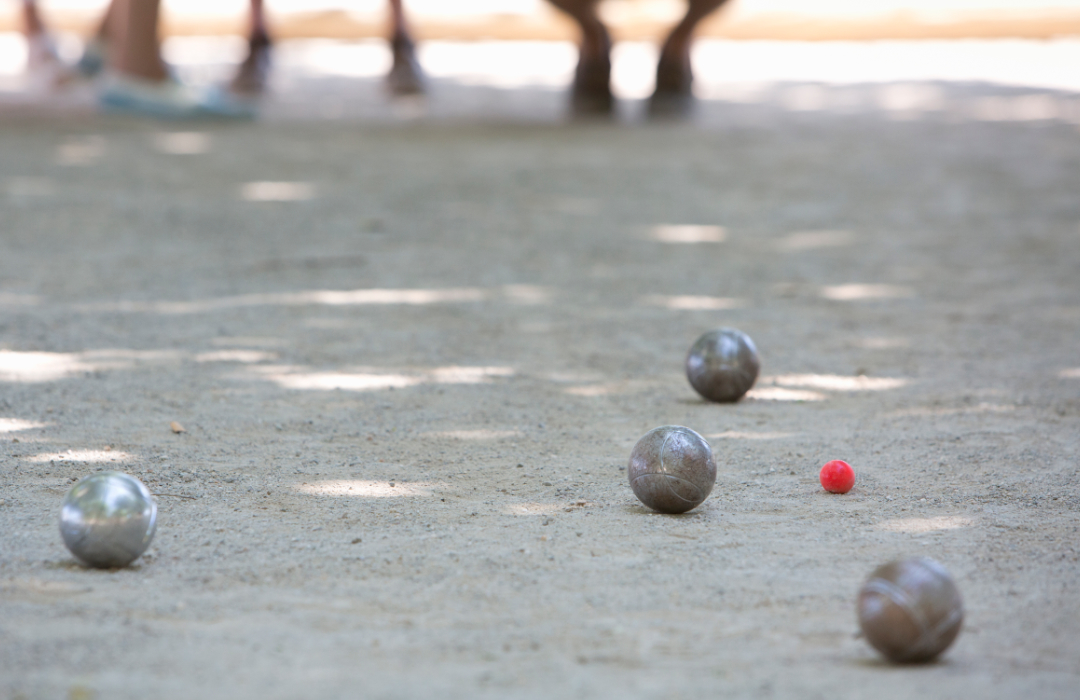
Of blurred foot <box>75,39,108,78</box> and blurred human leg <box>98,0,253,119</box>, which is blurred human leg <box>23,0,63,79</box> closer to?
blurred foot <box>75,39,108,78</box>

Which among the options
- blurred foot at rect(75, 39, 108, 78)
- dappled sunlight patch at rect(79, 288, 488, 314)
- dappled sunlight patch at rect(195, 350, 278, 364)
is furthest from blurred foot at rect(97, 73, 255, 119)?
dappled sunlight patch at rect(195, 350, 278, 364)

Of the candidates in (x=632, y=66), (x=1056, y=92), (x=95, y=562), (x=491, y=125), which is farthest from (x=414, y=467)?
(x=632, y=66)

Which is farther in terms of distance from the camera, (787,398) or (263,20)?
(263,20)

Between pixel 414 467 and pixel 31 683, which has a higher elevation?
pixel 31 683

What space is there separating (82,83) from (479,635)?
1647 cm

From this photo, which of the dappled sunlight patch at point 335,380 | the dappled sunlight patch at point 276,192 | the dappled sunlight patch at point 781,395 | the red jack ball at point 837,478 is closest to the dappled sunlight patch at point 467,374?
the dappled sunlight patch at point 335,380

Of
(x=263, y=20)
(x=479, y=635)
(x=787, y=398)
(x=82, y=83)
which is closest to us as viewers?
(x=479, y=635)

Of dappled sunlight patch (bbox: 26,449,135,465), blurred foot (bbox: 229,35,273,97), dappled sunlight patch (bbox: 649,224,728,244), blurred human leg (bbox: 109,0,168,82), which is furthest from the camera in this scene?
blurred foot (bbox: 229,35,273,97)

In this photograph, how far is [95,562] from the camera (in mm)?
3594

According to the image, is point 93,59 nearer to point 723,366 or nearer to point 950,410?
point 723,366

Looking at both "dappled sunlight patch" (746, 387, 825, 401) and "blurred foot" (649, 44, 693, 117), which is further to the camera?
"blurred foot" (649, 44, 693, 117)

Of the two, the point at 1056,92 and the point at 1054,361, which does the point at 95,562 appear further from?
the point at 1056,92

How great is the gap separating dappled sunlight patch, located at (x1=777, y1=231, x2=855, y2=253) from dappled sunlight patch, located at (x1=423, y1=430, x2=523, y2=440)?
4.68 meters

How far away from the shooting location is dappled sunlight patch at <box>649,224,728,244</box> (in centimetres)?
958
